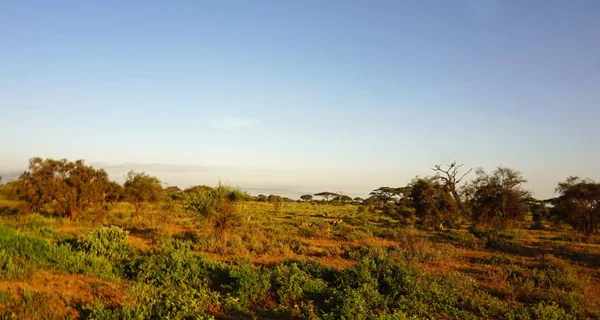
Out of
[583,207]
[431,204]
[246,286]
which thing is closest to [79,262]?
[246,286]

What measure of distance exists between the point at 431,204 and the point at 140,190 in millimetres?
23441

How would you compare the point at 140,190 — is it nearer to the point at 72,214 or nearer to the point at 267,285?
the point at 72,214

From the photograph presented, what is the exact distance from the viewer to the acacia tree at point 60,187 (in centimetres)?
2334

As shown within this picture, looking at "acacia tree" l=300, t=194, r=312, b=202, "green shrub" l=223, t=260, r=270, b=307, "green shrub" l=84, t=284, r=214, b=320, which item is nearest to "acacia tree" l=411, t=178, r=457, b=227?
"green shrub" l=223, t=260, r=270, b=307

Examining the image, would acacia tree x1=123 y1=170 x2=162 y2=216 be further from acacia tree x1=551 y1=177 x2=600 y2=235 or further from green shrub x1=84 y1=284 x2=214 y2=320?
acacia tree x1=551 y1=177 x2=600 y2=235

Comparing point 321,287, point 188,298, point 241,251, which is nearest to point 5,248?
point 188,298

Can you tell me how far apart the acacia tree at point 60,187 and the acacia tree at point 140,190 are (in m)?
3.99

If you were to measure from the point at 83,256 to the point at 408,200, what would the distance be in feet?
87.6

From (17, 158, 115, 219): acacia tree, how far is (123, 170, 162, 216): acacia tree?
399cm

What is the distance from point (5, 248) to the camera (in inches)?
454

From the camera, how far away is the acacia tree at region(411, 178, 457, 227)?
1180 inches

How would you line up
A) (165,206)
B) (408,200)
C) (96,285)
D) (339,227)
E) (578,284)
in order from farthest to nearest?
1. (165,206)
2. (408,200)
3. (339,227)
4. (578,284)
5. (96,285)

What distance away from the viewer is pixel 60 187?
23500 mm

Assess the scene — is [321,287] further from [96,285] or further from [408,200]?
[408,200]
